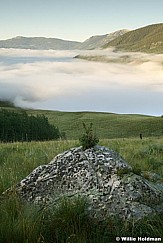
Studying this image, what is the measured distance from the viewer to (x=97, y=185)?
5.50 metres

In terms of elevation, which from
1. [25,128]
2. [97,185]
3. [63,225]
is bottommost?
[25,128]

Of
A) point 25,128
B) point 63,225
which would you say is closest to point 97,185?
point 63,225

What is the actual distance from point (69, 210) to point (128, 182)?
1.04 meters

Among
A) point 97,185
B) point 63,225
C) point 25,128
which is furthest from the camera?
point 25,128

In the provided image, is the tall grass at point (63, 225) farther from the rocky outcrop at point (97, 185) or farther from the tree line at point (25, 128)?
the tree line at point (25, 128)

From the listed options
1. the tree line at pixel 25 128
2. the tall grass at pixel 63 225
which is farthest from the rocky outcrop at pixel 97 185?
the tree line at pixel 25 128

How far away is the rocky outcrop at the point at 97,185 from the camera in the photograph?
16.5 feet

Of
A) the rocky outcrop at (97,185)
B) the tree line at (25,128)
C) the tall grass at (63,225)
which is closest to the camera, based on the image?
the tall grass at (63,225)

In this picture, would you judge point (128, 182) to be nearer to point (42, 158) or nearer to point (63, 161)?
point (63, 161)

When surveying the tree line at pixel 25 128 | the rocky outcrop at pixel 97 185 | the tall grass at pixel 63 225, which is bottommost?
the tree line at pixel 25 128

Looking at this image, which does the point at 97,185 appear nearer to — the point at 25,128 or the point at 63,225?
the point at 63,225

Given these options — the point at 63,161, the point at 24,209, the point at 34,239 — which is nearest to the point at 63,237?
the point at 34,239

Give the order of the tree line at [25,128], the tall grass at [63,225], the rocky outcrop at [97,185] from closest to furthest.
A: the tall grass at [63,225] < the rocky outcrop at [97,185] < the tree line at [25,128]

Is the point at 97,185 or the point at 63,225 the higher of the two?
the point at 97,185
